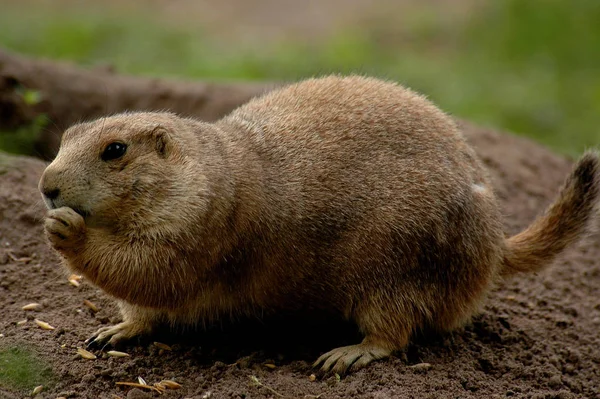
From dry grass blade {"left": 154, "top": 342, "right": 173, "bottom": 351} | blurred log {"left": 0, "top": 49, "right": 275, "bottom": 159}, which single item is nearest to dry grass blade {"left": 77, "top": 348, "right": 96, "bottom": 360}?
dry grass blade {"left": 154, "top": 342, "right": 173, "bottom": 351}

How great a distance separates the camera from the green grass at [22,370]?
4.61 meters

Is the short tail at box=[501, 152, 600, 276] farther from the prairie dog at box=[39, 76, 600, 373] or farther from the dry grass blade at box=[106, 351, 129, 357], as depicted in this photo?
the dry grass blade at box=[106, 351, 129, 357]

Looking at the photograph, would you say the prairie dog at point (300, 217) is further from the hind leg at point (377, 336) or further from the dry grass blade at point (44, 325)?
the dry grass blade at point (44, 325)

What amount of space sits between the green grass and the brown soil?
0.05 metres

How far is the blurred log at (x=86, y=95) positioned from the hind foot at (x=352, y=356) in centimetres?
360

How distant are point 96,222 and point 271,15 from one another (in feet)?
42.5

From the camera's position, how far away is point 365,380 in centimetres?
506

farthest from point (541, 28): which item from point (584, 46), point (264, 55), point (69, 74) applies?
point (69, 74)

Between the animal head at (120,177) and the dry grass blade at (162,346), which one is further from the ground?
the animal head at (120,177)

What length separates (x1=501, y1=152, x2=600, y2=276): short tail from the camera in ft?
18.9

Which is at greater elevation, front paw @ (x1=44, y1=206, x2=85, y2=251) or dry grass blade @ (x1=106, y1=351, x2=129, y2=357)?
front paw @ (x1=44, y1=206, x2=85, y2=251)

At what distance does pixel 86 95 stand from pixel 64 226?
429 centimetres

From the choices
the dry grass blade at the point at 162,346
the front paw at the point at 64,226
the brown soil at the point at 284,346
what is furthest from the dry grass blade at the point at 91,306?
the front paw at the point at 64,226

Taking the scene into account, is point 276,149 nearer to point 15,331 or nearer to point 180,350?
point 180,350
